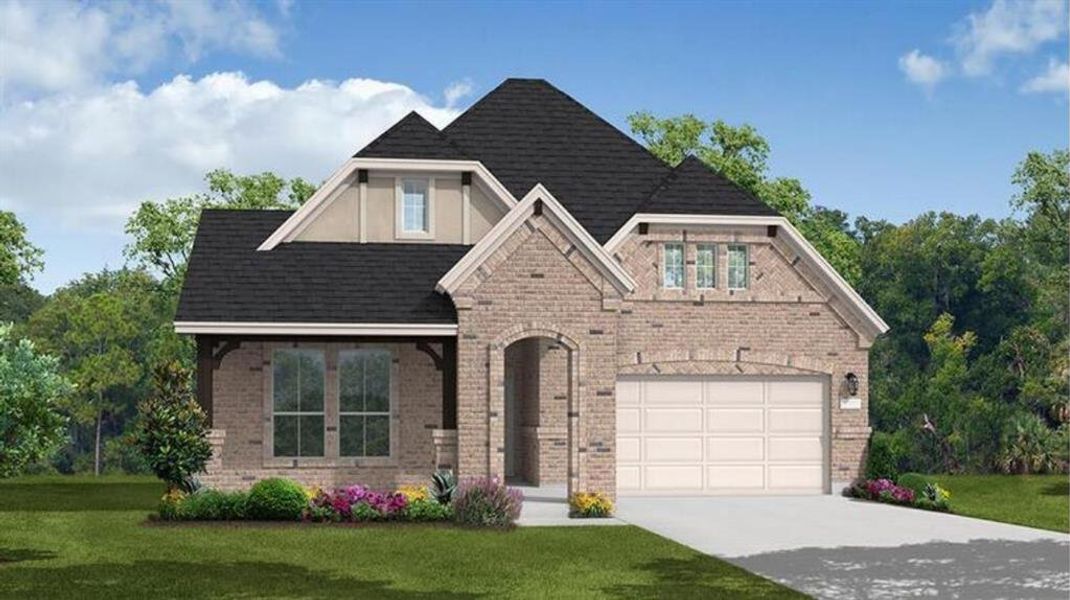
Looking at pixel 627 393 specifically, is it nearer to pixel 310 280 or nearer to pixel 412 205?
pixel 412 205

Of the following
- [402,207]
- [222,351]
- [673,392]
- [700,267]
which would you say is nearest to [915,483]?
[673,392]

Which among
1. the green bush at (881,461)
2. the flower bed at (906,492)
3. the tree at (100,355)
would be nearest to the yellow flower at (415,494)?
the flower bed at (906,492)

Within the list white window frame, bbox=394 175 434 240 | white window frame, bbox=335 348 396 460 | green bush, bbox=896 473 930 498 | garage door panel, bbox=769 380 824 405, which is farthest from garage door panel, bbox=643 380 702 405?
white window frame, bbox=394 175 434 240

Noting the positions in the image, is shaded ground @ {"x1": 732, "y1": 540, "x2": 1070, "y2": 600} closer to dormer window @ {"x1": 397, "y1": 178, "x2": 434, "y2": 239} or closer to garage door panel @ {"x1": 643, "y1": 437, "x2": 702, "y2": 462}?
garage door panel @ {"x1": 643, "y1": 437, "x2": 702, "y2": 462}

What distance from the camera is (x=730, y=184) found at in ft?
109

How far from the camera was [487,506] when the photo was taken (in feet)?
81.6

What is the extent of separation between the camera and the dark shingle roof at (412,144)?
105 ft

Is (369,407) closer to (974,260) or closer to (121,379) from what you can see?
(121,379)

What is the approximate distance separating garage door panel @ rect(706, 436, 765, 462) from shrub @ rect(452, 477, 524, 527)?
316 inches

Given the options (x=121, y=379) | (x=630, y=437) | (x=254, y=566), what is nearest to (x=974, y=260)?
(x=121, y=379)

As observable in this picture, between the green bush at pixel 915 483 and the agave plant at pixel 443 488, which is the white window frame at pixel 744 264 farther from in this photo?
the agave plant at pixel 443 488

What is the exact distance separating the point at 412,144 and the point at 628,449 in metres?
8.10

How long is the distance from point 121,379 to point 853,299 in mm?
49020

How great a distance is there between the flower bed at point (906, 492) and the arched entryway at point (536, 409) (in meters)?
6.47
